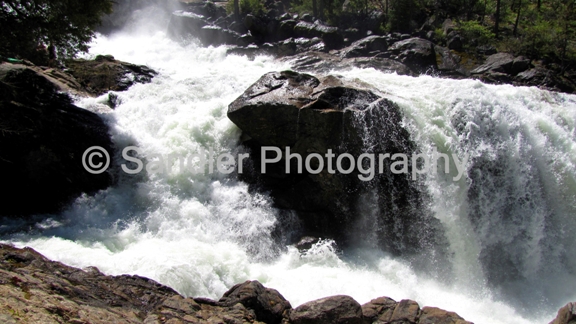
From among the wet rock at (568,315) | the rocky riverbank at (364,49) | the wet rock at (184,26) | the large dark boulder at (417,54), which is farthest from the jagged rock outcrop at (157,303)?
the wet rock at (184,26)

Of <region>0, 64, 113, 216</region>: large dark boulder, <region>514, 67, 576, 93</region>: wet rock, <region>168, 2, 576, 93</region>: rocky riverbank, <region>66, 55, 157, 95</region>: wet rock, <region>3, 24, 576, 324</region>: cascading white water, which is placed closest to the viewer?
<region>3, 24, 576, 324</region>: cascading white water

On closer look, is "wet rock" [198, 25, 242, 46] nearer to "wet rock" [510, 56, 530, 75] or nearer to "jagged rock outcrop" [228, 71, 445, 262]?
"wet rock" [510, 56, 530, 75]

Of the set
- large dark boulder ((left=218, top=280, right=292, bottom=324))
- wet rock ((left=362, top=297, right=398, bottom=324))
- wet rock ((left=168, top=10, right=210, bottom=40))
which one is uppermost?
wet rock ((left=168, top=10, right=210, bottom=40))

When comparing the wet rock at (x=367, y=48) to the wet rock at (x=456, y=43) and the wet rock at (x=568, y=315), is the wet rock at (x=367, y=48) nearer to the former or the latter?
the wet rock at (x=456, y=43)

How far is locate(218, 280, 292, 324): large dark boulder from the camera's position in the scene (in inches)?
266

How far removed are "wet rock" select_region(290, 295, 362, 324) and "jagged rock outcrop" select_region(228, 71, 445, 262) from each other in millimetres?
4514

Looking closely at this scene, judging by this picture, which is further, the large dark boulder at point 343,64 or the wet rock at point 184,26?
the wet rock at point 184,26

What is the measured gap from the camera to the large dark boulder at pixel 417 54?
71.1 feet

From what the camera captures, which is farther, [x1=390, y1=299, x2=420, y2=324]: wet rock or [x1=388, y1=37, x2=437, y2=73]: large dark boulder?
[x1=388, y1=37, x2=437, y2=73]: large dark boulder

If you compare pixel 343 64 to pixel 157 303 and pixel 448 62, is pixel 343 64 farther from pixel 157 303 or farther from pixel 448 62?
pixel 157 303

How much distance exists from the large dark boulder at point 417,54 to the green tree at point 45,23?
609 inches

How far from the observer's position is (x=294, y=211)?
11.4m

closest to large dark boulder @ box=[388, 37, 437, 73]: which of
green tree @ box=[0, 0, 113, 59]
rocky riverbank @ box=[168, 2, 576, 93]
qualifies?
rocky riverbank @ box=[168, 2, 576, 93]

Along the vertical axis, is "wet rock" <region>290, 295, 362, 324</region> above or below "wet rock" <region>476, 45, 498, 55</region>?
below
